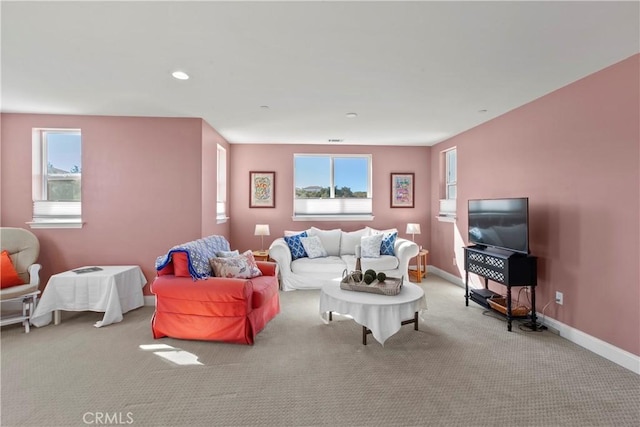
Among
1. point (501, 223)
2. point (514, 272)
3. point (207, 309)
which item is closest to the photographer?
point (207, 309)

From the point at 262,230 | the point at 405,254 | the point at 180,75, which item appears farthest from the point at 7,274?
the point at 405,254

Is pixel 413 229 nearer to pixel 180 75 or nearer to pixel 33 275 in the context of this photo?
pixel 180 75

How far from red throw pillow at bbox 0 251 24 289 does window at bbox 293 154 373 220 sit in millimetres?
3914

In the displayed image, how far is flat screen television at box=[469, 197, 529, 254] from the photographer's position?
10.5 ft

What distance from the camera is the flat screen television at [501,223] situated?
126 inches

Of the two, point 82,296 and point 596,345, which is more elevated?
point 82,296

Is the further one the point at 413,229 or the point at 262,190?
the point at 262,190

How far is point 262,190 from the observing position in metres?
5.83

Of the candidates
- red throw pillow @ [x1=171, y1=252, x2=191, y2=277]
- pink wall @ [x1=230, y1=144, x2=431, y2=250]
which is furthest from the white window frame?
red throw pillow @ [x1=171, y1=252, x2=191, y2=277]

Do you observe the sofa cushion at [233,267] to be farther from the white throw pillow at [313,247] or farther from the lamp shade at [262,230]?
the lamp shade at [262,230]

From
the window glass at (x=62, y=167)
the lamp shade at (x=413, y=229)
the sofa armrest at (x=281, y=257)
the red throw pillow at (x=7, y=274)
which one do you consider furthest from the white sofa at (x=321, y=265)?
the red throw pillow at (x=7, y=274)

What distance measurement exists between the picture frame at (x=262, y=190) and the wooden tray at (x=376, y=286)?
3041 mm

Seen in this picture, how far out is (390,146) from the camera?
6.00 m

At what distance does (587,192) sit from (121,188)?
17.2 feet
